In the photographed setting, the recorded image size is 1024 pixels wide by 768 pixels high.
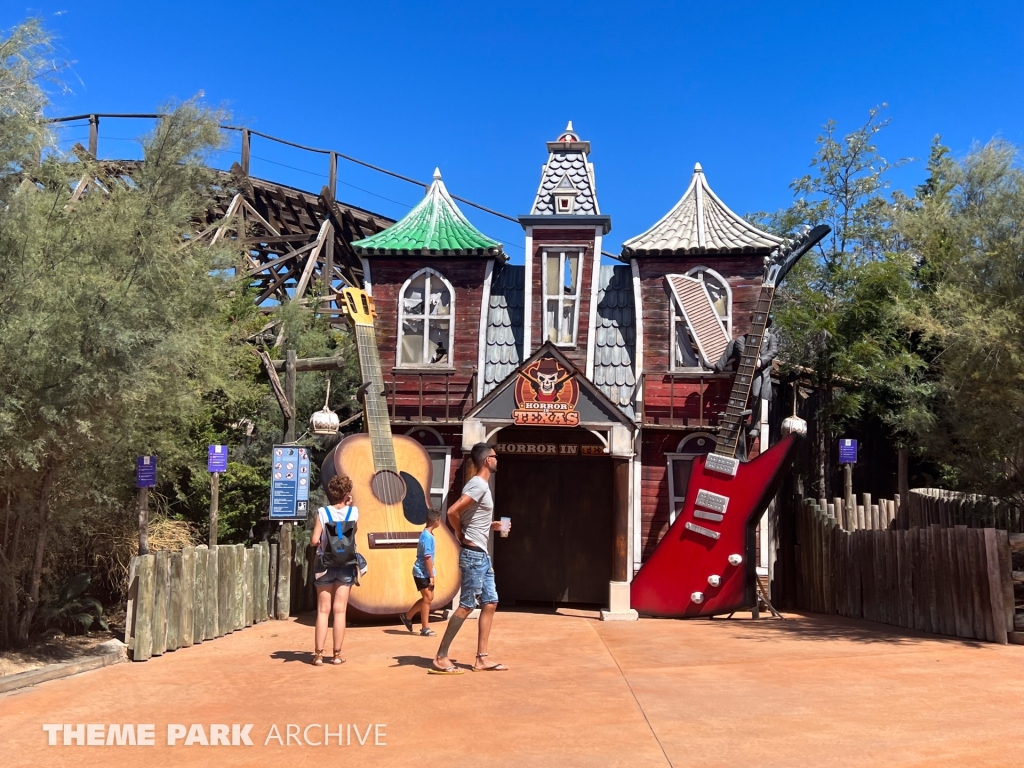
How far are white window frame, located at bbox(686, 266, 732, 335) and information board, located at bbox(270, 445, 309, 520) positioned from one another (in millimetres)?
5901

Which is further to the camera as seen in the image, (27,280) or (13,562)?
(13,562)

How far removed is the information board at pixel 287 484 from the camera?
35.4 feet

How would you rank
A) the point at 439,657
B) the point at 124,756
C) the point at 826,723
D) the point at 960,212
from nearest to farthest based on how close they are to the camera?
the point at 124,756 → the point at 826,723 → the point at 439,657 → the point at 960,212

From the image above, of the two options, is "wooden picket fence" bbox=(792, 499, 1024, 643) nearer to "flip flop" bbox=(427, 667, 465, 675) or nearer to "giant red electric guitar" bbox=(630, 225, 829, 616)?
"giant red electric guitar" bbox=(630, 225, 829, 616)

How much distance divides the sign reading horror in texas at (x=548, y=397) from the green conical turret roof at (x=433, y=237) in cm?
234

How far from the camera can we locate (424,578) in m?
9.32

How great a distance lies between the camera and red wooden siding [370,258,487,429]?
42.8 ft

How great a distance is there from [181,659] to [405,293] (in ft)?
22.0

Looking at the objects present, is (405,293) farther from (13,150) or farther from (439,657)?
(439,657)

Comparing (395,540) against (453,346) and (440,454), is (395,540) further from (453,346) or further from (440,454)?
(453,346)

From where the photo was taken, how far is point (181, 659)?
26.0ft

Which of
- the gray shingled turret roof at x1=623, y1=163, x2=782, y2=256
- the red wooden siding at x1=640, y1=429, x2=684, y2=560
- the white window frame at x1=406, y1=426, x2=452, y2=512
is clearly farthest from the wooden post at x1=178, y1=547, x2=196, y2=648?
the gray shingled turret roof at x1=623, y1=163, x2=782, y2=256

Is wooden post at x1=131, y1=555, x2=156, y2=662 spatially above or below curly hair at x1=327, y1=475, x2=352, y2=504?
below

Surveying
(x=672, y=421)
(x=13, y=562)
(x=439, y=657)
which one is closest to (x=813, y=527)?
(x=672, y=421)
